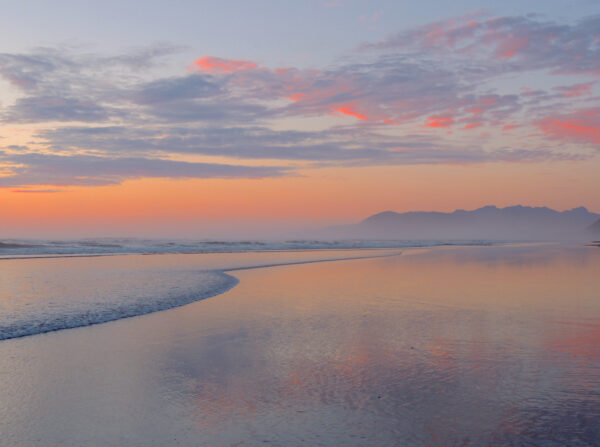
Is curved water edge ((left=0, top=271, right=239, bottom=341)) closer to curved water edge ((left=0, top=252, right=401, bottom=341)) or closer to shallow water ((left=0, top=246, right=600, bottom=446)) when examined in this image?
curved water edge ((left=0, top=252, right=401, bottom=341))

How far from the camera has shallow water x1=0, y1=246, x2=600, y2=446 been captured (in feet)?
17.7

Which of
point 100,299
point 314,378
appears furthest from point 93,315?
point 314,378

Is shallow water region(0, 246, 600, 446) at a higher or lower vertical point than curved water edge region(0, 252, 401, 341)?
lower

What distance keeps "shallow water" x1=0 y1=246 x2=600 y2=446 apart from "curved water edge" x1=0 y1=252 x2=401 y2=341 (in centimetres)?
83

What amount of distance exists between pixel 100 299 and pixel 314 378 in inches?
383

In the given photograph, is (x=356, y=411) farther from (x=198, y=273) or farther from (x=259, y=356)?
(x=198, y=273)

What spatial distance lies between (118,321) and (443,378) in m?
7.95

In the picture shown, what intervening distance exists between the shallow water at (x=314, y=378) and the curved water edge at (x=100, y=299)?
0.83 meters

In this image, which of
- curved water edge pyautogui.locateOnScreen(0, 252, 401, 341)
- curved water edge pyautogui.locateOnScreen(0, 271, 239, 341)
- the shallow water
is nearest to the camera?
the shallow water

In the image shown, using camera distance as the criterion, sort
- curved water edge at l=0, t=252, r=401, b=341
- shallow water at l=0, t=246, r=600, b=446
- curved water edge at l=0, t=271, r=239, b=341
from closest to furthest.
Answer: shallow water at l=0, t=246, r=600, b=446 → curved water edge at l=0, t=271, r=239, b=341 → curved water edge at l=0, t=252, r=401, b=341

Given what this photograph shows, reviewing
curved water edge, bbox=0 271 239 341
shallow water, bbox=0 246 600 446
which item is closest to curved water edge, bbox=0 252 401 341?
curved water edge, bbox=0 271 239 341

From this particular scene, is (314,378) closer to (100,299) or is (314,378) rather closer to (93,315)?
(93,315)

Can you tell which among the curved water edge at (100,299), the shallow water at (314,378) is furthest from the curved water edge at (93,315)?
the shallow water at (314,378)

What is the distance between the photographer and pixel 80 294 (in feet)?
51.7
